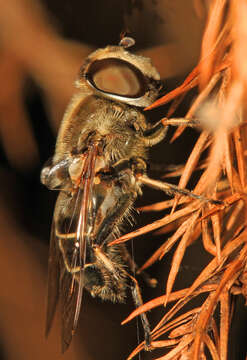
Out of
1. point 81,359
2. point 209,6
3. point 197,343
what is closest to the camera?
point 197,343

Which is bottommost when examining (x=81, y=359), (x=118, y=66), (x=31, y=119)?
(x=81, y=359)

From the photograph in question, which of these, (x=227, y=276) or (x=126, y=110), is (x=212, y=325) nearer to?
(x=227, y=276)

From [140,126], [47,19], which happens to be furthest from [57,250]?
[47,19]

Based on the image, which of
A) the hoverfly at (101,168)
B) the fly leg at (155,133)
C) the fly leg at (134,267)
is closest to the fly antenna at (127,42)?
the hoverfly at (101,168)

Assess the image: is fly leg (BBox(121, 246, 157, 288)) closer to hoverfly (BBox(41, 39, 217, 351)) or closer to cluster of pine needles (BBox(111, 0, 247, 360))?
hoverfly (BBox(41, 39, 217, 351))

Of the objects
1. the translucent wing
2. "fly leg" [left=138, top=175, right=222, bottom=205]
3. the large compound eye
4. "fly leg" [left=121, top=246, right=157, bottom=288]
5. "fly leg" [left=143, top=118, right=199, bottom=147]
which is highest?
the large compound eye

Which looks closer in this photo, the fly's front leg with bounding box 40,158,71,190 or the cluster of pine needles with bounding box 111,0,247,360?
the cluster of pine needles with bounding box 111,0,247,360

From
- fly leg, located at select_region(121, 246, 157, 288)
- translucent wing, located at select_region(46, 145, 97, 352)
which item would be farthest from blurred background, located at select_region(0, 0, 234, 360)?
translucent wing, located at select_region(46, 145, 97, 352)
